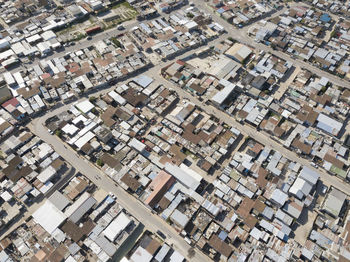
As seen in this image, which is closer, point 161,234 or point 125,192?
point 161,234

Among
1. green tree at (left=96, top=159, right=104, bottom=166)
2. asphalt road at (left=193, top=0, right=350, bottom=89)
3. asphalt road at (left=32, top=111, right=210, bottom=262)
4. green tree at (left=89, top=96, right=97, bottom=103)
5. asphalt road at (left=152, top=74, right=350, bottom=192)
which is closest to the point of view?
asphalt road at (left=32, top=111, right=210, bottom=262)

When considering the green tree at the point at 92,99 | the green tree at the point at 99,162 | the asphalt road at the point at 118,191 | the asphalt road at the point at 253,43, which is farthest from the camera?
the asphalt road at the point at 253,43

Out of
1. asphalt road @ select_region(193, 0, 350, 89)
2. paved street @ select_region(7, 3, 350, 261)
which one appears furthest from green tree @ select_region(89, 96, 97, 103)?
asphalt road @ select_region(193, 0, 350, 89)

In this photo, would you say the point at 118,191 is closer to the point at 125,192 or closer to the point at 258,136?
the point at 125,192

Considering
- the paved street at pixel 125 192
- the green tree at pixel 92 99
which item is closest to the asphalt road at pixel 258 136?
the paved street at pixel 125 192

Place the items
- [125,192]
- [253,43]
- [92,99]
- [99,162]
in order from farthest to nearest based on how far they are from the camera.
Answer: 1. [253,43]
2. [92,99]
3. [99,162]
4. [125,192]

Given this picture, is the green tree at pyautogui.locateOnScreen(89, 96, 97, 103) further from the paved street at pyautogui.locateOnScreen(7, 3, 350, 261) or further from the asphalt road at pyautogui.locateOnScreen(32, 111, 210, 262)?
the asphalt road at pyautogui.locateOnScreen(32, 111, 210, 262)

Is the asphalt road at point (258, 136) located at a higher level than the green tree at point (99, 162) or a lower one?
higher

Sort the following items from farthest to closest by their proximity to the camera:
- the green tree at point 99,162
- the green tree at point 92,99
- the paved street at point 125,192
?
the green tree at point 92,99, the green tree at point 99,162, the paved street at point 125,192

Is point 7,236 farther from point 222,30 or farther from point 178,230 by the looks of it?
point 222,30

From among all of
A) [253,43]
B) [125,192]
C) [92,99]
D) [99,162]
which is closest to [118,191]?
[125,192]

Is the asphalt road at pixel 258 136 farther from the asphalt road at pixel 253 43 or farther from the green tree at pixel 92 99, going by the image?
the asphalt road at pixel 253 43

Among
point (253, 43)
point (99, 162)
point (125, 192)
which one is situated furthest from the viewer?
point (253, 43)

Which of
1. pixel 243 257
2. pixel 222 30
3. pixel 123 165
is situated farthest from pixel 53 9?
pixel 243 257
